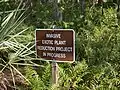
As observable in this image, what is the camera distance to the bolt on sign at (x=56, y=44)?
4047 millimetres

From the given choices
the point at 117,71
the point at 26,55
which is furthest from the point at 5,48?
the point at 117,71

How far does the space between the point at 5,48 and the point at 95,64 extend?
130 centimetres

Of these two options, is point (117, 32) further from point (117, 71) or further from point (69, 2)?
point (69, 2)

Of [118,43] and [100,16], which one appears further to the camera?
[100,16]

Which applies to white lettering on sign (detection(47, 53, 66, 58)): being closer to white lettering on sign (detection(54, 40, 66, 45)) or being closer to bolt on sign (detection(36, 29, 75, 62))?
bolt on sign (detection(36, 29, 75, 62))

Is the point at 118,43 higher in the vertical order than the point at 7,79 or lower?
higher

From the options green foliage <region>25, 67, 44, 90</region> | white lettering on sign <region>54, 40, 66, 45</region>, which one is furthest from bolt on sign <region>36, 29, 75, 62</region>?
green foliage <region>25, 67, 44, 90</region>

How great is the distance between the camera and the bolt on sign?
13.3 ft

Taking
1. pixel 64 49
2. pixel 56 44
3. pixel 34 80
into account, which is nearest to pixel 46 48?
pixel 56 44

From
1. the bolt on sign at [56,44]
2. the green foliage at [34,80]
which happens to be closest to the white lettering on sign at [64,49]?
the bolt on sign at [56,44]

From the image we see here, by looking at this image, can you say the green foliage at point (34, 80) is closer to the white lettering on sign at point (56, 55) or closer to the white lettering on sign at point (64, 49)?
the white lettering on sign at point (56, 55)

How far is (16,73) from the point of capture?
466 cm

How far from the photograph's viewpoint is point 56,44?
413 centimetres

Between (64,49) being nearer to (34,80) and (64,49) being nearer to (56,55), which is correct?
(56,55)
